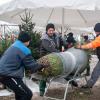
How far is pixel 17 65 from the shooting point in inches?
296

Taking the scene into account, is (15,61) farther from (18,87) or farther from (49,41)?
(49,41)

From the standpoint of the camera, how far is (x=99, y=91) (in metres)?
10.8

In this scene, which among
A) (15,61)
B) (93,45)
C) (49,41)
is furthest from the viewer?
(93,45)

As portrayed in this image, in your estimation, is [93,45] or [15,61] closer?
[15,61]

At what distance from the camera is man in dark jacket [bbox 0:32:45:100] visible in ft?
24.7

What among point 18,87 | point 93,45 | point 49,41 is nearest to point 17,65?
point 18,87

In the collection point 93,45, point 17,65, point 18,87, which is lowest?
point 18,87

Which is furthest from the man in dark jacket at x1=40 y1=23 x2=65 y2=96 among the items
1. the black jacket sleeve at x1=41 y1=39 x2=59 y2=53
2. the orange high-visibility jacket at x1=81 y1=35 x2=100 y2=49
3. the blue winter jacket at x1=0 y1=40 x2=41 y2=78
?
the blue winter jacket at x1=0 y1=40 x2=41 y2=78

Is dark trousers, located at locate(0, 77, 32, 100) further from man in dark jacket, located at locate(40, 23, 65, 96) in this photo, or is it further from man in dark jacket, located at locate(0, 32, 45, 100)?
man in dark jacket, located at locate(40, 23, 65, 96)

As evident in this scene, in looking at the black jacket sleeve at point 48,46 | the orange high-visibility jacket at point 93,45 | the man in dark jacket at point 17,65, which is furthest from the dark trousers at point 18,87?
the orange high-visibility jacket at point 93,45

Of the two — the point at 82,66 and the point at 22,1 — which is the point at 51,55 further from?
the point at 22,1

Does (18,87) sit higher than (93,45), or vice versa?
(93,45)

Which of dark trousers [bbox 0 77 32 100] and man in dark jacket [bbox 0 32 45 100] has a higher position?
man in dark jacket [bbox 0 32 45 100]

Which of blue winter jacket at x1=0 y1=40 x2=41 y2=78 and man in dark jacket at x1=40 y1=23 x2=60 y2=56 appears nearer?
blue winter jacket at x1=0 y1=40 x2=41 y2=78
